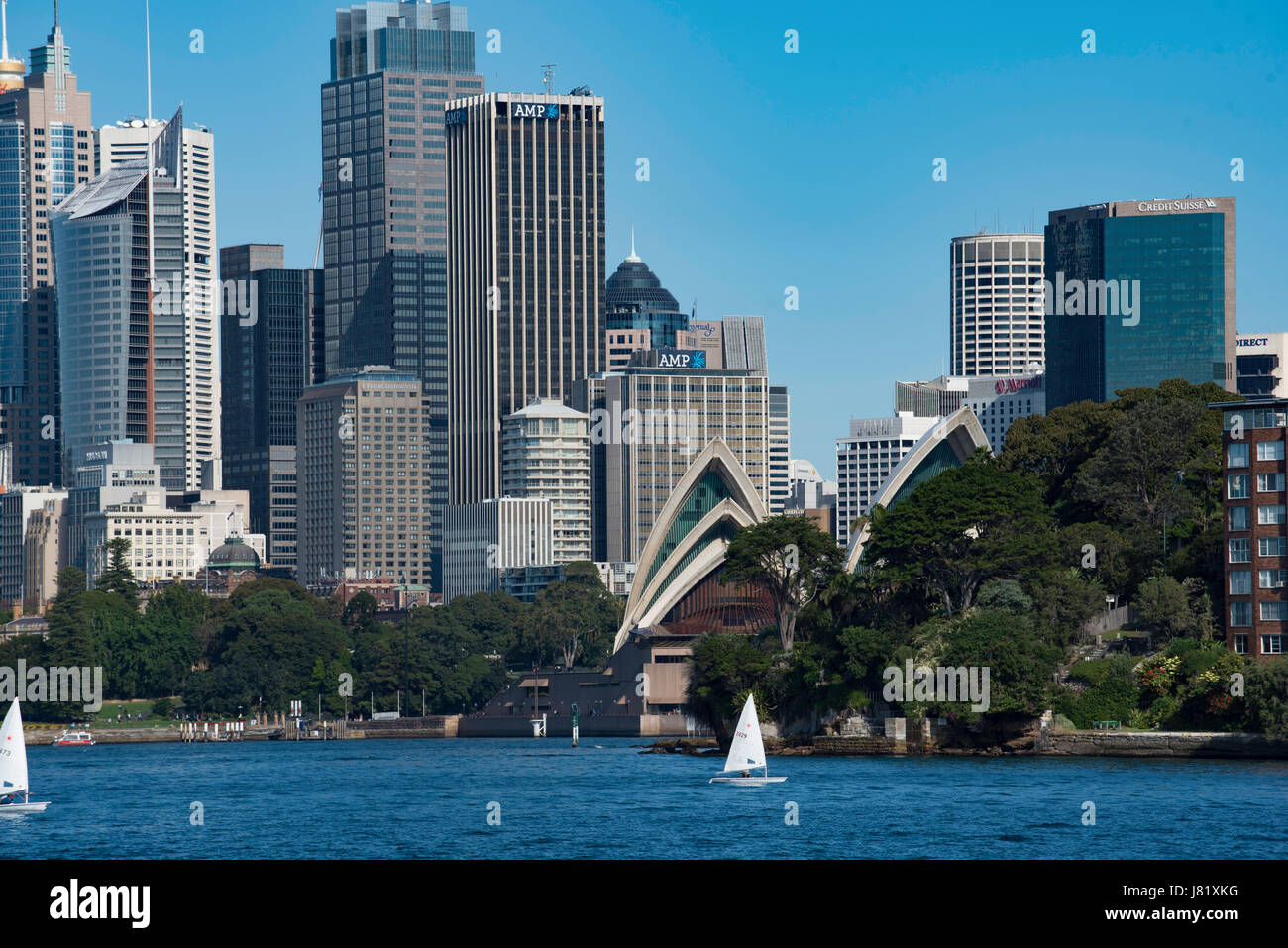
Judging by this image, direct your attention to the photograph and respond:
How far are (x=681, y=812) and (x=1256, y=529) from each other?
3614 centimetres

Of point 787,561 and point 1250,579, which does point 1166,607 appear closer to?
point 1250,579

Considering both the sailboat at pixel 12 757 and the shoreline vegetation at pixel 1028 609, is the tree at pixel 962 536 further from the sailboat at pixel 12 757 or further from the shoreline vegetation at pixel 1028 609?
the sailboat at pixel 12 757

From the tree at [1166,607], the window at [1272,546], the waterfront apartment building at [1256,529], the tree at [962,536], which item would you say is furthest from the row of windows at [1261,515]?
the tree at [962,536]

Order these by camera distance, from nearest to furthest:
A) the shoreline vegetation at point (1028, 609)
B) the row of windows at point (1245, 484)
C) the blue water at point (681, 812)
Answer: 1. the blue water at point (681, 812)
2. the row of windows at point (1245, 484)
3. the shoreline vegetation at point (1028, 609)

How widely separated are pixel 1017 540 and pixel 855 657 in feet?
Answer: 32.7

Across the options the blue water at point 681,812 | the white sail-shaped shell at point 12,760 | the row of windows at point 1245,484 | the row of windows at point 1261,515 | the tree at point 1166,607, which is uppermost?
the row of windows at point 1245,484

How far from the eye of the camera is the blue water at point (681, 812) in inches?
1922

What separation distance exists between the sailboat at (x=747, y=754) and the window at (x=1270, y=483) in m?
26.3

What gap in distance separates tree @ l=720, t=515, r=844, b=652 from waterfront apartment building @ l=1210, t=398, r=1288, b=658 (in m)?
29.5

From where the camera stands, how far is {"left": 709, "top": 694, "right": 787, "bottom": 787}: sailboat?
72.8 m

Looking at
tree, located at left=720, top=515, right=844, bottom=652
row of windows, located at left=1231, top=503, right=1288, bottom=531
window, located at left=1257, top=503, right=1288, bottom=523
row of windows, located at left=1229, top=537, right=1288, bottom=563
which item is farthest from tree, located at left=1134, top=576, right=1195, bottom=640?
tree, located at left=720, top=515, right=844, bottom=652
